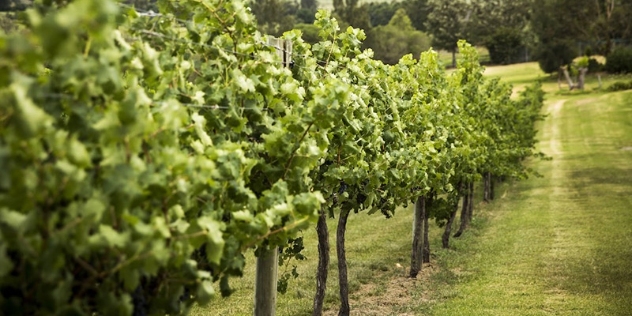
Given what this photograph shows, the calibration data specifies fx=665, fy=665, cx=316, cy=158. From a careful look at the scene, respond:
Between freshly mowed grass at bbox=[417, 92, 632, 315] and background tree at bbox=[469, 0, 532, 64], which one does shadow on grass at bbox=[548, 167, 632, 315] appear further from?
background tree at bbox=[469, 0, 532, 64]

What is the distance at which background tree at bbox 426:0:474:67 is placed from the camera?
96375 millimetres

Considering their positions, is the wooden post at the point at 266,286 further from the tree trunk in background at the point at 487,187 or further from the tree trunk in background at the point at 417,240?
the tree trunk in background at the point at 487,187

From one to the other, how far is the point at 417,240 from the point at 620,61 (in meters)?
65.1

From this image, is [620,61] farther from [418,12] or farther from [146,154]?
[146,154]

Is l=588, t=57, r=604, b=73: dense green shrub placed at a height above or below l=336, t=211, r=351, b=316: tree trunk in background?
below

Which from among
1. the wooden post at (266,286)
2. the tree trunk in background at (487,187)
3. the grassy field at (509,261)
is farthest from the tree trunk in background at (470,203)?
the wooden post at (266,286)

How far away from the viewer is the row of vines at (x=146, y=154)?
3.02 metres

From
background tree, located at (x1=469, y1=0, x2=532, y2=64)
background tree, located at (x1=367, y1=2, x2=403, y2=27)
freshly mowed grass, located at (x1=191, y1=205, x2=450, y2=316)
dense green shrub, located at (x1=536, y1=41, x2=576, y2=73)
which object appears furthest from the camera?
background tree, located at (x1=367, y1=2, x2=403, y2=27)

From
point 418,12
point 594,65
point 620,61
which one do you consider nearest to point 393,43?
point 594,65

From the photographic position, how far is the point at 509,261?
17.7 m

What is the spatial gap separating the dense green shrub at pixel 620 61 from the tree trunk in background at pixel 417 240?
63550mm

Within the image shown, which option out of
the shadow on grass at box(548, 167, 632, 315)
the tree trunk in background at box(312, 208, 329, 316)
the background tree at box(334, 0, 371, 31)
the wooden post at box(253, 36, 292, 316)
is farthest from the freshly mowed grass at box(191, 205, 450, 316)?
the background tree at box(334, 0, 371, 31)

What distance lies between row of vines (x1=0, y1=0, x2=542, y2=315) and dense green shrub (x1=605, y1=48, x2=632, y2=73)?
7082 centimetres

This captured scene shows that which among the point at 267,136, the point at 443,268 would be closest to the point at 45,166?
the point at 267,136
